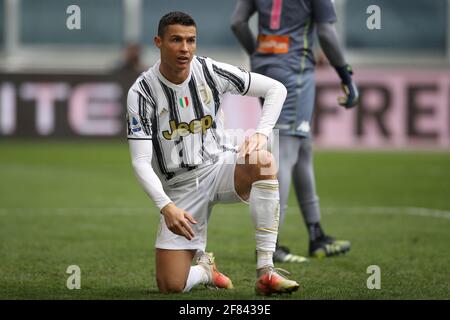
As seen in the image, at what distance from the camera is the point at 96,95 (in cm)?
1697

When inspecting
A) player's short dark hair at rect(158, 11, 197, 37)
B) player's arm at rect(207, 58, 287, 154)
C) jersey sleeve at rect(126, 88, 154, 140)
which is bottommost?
jersey sleeve at rect(126, 88, 154, 140)

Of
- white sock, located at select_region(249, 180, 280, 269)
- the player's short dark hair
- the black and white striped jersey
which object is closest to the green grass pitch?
white sock, located at select_region(249, 180, 280, 269)

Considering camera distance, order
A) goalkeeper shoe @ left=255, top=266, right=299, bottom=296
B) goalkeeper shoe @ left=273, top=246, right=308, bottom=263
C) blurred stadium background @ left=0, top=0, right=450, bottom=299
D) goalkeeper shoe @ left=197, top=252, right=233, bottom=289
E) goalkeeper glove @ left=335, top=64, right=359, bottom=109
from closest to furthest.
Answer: goalkeeper shoe @ left=255, top=266, right=299, bottom=296
goalkeeper shoe @ left=197, top=252, right=233, bottom=289
blurred stadium background @ left=0, top=0, right=450, bottom=299
goalkeeper shoe @ left=273, top=246, right=308, bottom=263
goalkeeper glove @ left=335, top=64, right=359, bottom=109

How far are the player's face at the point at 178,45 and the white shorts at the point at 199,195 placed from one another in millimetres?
607

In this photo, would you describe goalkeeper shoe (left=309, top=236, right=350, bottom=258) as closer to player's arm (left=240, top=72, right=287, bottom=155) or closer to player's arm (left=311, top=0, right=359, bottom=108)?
player's arm (left=311, top=0, right=359, bottom=108)

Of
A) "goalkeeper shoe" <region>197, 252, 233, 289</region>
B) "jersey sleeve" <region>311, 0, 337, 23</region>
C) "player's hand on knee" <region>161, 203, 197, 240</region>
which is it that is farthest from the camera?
"jersey sleeve" <region>311, 0, 337, 23</region>

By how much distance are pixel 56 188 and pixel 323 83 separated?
21.2ft

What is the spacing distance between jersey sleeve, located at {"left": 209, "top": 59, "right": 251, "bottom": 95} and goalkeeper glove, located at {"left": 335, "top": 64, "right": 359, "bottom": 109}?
5.25ft

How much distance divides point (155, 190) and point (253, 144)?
544mm

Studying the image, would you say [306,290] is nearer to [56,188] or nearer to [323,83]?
[56,188]

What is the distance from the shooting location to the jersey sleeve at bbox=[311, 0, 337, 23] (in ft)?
22.6

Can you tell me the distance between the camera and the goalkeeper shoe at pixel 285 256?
22.0 ft
